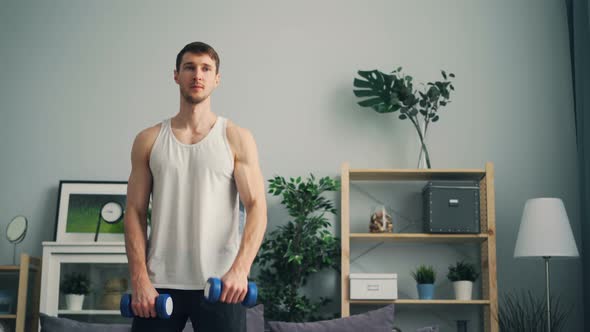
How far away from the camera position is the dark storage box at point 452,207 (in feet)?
12.6

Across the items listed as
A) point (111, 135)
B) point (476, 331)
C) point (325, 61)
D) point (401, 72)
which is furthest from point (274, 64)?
point (476, 331)

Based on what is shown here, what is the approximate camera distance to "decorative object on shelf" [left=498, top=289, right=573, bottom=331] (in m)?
3.91

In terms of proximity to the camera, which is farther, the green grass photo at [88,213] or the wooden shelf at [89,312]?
the green grass photo at [88,213]

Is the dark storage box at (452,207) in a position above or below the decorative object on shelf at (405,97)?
below

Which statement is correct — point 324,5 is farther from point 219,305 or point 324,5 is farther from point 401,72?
point 219,305

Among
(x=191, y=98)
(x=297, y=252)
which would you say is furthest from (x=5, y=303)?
(x=191, y=98)

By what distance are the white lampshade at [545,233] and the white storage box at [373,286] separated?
640mm

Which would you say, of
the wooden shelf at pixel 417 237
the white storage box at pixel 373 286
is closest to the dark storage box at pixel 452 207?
the wooden shelf at pixel 417 237

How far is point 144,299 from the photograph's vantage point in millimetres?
1871

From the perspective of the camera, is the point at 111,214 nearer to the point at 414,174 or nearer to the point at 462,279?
the point at 414,174

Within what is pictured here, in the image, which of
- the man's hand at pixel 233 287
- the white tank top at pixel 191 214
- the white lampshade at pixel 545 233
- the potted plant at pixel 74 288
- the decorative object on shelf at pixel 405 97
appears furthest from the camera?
the decorative object on shelf at pixel 405 97

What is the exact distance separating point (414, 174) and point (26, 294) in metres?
2.11

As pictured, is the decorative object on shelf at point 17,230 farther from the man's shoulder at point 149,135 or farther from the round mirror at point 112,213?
the man's shoulder at point 149,135

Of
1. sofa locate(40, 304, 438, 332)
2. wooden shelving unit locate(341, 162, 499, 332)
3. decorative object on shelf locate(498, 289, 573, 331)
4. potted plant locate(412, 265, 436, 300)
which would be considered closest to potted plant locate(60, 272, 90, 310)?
sofa locate(40, 304, 438, 332)
